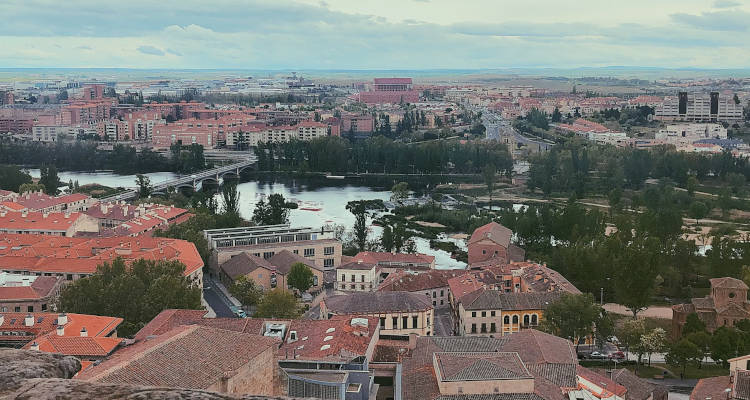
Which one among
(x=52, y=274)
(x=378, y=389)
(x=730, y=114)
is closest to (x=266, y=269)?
(x=52, y=274)

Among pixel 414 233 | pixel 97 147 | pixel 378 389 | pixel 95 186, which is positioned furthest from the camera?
pixel 97 147

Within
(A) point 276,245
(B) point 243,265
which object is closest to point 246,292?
(B) point 243,265

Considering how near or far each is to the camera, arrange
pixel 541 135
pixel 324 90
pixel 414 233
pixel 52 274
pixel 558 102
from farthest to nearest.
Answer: pixel 324 90 → pixel 558 102 → pixel 541 135 → pixel 414 233 → pixel 52 274

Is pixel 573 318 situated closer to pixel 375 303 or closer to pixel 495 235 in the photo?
pixel 375 303

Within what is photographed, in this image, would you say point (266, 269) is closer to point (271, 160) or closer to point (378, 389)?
point (378, 389)

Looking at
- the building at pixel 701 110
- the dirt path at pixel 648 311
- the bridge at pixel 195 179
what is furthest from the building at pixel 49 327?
the building at pixel 701 110
